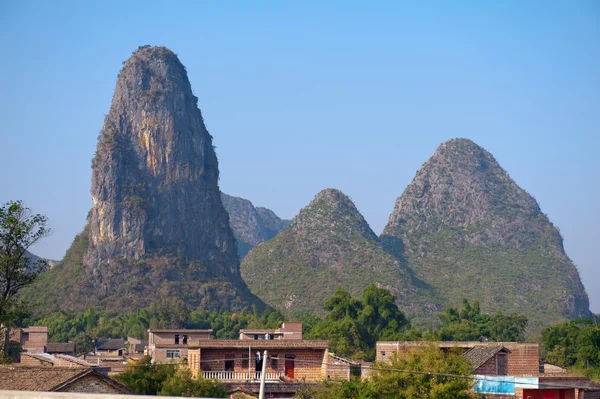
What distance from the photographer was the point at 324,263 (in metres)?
179

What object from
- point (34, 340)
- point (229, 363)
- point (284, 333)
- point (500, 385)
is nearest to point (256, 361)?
point (229, 363)

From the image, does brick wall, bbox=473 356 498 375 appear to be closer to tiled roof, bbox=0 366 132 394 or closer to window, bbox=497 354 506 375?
window, bbox=497 354 506 375

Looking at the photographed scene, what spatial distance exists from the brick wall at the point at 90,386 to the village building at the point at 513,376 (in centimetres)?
1244

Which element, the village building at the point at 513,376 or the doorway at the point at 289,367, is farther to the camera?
the doorway at the point at 289,367

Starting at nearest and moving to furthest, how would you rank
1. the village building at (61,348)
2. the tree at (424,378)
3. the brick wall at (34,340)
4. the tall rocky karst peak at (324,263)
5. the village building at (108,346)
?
the tree at (424,378), the brick wall at (34,340), the village building at (61,348), the village building at (108,346), the tall rocky karst peak at (324,263)

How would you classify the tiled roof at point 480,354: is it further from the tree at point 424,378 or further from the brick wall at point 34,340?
the brick wall at point 34,340

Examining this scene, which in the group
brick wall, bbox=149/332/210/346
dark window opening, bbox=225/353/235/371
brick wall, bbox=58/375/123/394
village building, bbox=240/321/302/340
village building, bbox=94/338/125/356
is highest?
village building, bbox=240/321/302/340

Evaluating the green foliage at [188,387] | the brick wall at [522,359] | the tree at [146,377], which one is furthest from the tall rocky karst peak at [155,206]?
the green foliage at [188,387]

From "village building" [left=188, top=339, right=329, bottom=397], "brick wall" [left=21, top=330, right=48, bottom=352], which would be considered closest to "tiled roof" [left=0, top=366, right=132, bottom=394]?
"village building" [left=188, top=339, right=329, bottom=397]

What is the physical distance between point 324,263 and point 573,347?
3900 inches

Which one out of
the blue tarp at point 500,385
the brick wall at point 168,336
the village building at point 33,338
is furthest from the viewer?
the village building at point 33,338

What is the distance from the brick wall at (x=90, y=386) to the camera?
2912 cm

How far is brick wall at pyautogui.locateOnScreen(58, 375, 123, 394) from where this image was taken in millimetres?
29125

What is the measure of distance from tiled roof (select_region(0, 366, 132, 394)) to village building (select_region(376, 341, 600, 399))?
42.2 feet
